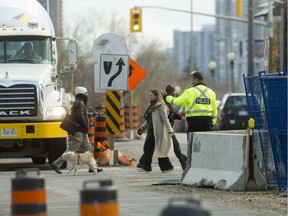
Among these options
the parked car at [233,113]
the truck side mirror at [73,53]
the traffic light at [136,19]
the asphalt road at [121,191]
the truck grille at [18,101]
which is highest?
the traffic light at [136,19]

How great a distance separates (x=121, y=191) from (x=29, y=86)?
560 centimetres

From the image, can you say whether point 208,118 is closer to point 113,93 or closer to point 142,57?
point 113,93

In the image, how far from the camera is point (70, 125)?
2072 cm

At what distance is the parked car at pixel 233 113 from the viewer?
4194cm

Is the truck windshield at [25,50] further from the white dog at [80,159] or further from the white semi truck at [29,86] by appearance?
the white dog at [80,159]

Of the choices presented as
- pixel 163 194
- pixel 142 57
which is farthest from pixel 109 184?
pixel 142 57

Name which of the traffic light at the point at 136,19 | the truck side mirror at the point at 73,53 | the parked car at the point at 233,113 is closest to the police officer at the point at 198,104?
the truck side mirror at the point at 73,53

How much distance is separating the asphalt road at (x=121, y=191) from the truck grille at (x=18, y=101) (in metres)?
1.16

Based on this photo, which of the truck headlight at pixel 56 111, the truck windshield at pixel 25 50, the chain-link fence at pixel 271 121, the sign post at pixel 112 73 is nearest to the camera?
the chain-link fence at pixel 271 121

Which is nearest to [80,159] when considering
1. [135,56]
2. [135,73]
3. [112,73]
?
[112,73]

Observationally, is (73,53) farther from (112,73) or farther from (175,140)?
(175,140)

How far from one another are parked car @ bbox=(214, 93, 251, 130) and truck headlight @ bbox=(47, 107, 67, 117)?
65.1 feet

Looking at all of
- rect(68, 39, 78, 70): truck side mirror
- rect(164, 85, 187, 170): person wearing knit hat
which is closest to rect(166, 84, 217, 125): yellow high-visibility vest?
rect(164, 85, 187, 170): person wearing knit hat

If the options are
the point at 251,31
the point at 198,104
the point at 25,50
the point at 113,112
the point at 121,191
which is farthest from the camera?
the point at 251,31
